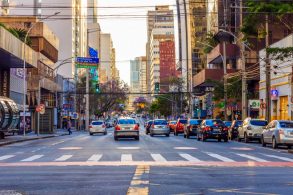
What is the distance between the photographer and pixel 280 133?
32.2 meters

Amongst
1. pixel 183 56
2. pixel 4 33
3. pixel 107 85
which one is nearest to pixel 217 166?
pixel 4 33

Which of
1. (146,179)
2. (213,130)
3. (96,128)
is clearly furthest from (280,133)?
(96,128)

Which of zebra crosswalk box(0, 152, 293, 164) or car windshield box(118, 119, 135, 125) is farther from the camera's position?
car windshield box(118, 119, 135, 125)

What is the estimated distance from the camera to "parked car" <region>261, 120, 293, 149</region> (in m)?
32.0

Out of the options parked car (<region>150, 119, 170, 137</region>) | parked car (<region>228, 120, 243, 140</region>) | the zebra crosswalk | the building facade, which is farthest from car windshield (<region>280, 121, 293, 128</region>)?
parked car (<region>150, 119, 170, 137</region>)

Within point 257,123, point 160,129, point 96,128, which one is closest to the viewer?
point 257,123

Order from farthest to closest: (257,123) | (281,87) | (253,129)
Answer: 1. (281,87)
2. (257,123)
3. (253,129)

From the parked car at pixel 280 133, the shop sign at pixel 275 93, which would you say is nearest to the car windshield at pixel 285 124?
the parked car at pixel 280 133

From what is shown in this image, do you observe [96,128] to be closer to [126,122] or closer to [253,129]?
[126,122]

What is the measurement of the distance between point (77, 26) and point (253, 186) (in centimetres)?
14118

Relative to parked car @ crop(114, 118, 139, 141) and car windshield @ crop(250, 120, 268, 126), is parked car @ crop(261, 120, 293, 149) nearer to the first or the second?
car windshield @ crop(250, 120, 268, 126)

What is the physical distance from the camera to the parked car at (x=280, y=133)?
1259 inches

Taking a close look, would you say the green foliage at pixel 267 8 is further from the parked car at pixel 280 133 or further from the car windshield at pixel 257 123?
the car windshield at pixel 257 123

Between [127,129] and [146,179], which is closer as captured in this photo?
[146,179]
